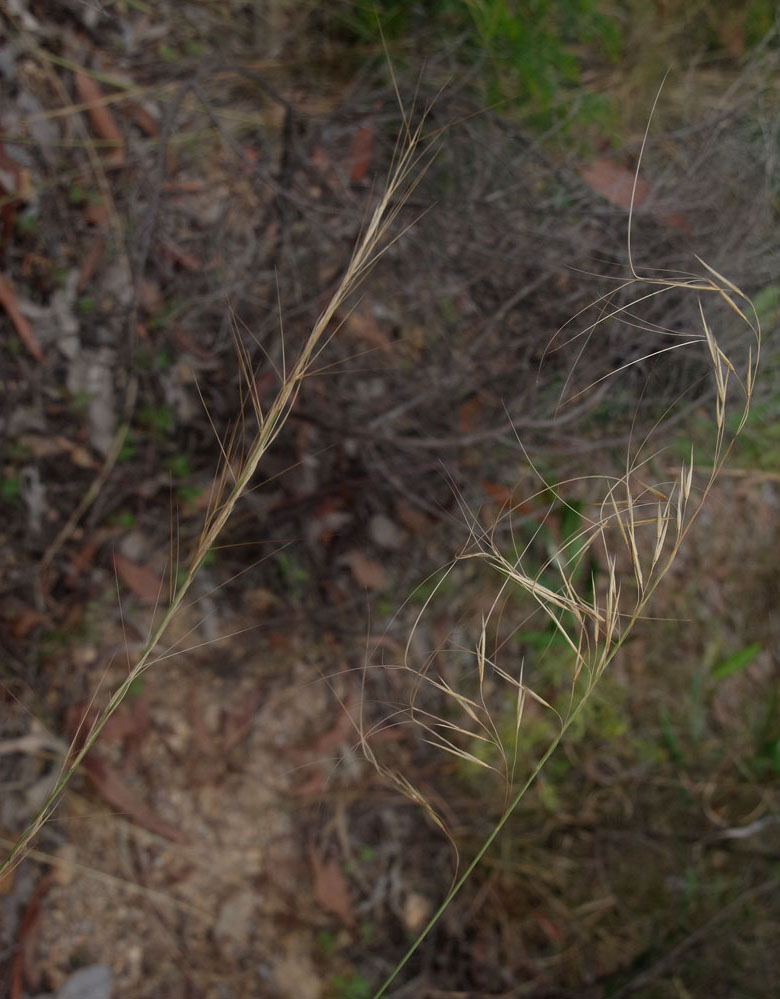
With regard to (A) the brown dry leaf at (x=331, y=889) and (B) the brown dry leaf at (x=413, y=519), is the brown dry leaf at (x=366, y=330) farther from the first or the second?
(A) the brown dry leaf at (x=331, y=889)

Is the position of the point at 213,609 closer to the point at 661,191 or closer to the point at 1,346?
the point at 1,346

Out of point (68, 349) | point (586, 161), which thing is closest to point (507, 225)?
point (586, 161)

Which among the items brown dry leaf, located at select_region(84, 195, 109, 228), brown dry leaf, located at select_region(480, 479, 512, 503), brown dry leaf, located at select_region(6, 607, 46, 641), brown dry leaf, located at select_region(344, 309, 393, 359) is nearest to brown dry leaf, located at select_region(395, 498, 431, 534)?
brown dry leaf, located at select_region(480, 479, 512, 503)

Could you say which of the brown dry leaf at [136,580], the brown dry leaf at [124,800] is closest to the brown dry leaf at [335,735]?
the brown dry leaf at [124,800]

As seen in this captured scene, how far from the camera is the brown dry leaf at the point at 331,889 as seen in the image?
1663mm

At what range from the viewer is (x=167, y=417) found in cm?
163

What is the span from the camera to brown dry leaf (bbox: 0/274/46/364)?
5.17 ft

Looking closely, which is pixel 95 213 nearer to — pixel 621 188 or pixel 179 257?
pixel 179 257

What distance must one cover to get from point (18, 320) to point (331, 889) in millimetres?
1279

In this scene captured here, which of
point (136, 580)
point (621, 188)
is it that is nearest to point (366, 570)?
point (136, 580)

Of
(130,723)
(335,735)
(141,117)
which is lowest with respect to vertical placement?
(335,735)

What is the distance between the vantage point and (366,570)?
5.57 ft

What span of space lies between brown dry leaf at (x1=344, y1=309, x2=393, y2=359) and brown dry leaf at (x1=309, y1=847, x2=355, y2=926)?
103 centimetres

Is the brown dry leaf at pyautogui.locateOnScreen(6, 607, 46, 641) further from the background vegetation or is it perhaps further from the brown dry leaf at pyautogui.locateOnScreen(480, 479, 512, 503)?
the brown dry leaf at pyautogui.locateOnScreen(480, 479, 512, 503)
